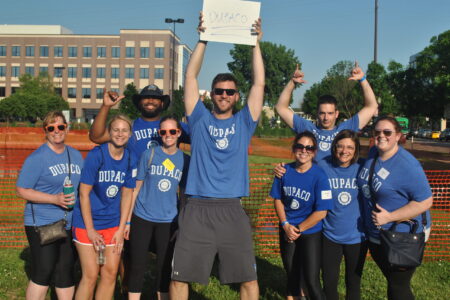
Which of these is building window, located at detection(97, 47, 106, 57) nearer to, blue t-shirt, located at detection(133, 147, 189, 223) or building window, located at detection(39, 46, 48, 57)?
building window, located at detection(39, 46, 48, 57)

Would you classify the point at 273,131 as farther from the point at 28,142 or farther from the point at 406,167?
the point at 406,167

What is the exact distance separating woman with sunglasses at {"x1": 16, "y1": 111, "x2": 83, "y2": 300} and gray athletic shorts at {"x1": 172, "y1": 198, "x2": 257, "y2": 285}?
1.04 m

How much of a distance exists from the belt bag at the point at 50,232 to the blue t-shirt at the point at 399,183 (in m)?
2.61

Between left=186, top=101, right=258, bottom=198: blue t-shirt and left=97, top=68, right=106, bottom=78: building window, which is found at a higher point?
left=97, top=68, right=106, bottom=78: building window

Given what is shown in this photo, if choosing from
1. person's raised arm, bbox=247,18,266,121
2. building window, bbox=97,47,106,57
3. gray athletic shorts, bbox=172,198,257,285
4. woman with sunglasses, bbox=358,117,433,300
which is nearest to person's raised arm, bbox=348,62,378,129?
woman with sunglasses, bbox=358,117,433,300

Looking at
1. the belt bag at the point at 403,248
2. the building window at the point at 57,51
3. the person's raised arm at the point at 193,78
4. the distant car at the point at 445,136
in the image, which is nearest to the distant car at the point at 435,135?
the distant car at the point at 445,136

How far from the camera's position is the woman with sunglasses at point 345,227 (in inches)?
143

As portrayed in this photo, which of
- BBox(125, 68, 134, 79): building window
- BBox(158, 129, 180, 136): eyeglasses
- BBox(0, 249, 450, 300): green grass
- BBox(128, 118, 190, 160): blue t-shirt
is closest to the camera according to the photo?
BBox(158, 129, 180, 136): eyeglasses

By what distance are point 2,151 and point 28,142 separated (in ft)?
6.78

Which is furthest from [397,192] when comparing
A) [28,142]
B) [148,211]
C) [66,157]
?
[28,142]

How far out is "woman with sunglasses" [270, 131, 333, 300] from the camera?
3.62m

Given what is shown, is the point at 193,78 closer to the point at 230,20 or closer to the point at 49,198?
the point at 230,20

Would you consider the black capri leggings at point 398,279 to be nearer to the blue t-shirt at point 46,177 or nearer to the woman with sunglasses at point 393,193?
the woman with sunglasses at point 393,193

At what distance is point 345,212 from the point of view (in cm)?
364
